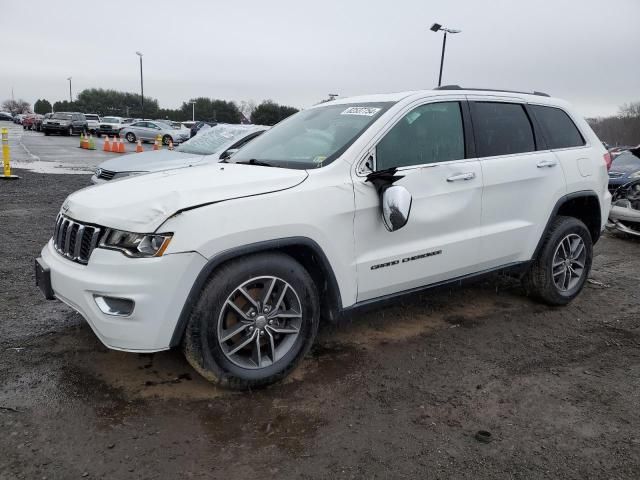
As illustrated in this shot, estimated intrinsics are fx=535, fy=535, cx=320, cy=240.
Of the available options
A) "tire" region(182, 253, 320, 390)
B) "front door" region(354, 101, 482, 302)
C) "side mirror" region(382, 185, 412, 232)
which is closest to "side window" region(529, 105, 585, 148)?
"front door" region(354, 101, 482, 302)

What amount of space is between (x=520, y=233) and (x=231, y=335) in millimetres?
2574

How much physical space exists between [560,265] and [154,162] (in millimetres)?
5958

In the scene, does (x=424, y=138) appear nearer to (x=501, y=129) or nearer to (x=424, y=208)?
(x=424, y=208)

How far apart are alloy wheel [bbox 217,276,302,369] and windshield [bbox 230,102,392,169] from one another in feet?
2.80

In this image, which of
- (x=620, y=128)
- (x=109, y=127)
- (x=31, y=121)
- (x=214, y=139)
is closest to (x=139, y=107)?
(x=31, y=121)

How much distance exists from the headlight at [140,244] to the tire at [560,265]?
326 centimetres

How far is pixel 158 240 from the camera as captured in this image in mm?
2818

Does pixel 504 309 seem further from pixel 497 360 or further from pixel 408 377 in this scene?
pixel 408 377

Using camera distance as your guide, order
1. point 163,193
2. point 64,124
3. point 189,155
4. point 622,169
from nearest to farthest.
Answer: point 163,193 → point 189,155 → point 622,169 → point 64,124

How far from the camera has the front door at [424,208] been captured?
3.46 metres

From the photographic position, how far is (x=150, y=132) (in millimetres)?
34531

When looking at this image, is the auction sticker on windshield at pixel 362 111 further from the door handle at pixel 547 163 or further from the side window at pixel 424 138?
A: the door handle at pixel 547 163

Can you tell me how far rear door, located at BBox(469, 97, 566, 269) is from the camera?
413cm

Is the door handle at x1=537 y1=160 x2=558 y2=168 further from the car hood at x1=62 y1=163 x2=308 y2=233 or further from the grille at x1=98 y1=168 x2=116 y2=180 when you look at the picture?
the grille at x1=98 y1=168 x2=116 y2=180
